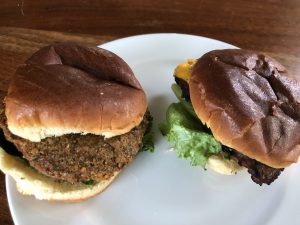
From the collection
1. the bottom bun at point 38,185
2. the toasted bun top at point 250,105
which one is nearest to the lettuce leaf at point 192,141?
the toasted bun top at point 250,105

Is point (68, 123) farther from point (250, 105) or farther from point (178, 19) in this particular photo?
point (178, 19)

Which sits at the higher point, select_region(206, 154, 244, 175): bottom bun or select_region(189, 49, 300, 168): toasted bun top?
select_region(189, 49, 300, 168): toasted bun top

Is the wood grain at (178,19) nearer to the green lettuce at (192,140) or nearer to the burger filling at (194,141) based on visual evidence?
the burger filling at (194,141)

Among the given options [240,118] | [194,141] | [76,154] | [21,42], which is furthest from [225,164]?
[21,42]

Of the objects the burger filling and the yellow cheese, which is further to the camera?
the yellow cheese

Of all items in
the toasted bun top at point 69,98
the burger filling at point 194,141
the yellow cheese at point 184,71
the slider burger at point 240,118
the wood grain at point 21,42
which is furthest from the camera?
the wood grain at point 21,42


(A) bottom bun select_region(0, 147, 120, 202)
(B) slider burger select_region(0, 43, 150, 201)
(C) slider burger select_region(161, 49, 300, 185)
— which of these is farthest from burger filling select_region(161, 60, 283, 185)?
(A) bottom bun select_region(0, 147, 120, 202)

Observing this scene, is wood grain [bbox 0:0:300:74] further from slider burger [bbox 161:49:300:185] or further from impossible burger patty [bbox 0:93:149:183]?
impossible burger patty [bbox 0:93:149:183]

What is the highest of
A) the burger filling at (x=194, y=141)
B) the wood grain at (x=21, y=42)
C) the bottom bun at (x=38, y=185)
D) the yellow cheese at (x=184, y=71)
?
the yellow cheese at (x=184, y=71)
